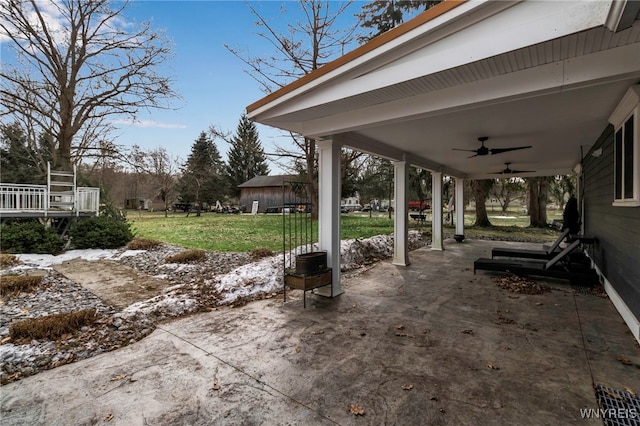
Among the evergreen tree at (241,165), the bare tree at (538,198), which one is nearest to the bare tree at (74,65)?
the bare tree at (538,198)

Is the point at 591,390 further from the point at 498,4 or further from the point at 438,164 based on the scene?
the point at 438,164

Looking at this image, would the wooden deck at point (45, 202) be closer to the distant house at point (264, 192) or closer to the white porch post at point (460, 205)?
the white porch post at point (460, 205)

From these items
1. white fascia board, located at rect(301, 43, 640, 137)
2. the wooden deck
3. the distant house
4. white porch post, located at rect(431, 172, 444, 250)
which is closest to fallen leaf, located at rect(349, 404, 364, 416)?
white fascia board, located at rect(301, 43, 640, 137)

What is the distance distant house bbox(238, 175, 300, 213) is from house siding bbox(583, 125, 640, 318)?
75.5 feet

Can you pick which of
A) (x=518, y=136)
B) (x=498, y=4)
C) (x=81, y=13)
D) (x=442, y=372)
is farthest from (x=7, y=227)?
(x=518, y=136)

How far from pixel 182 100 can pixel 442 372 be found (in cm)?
1237

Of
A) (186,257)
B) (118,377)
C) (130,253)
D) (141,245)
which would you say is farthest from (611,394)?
(141,245)

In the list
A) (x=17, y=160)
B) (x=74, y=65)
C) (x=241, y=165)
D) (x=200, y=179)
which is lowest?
(x=17, y=160)

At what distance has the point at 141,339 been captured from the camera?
327cm

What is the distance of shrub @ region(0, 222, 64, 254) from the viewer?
→ 7.40 m

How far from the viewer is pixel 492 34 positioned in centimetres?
214

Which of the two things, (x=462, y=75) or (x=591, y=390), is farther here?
(x=462, y=75)

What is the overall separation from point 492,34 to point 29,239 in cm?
1087

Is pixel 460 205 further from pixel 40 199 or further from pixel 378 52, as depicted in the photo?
pixel 40 199
